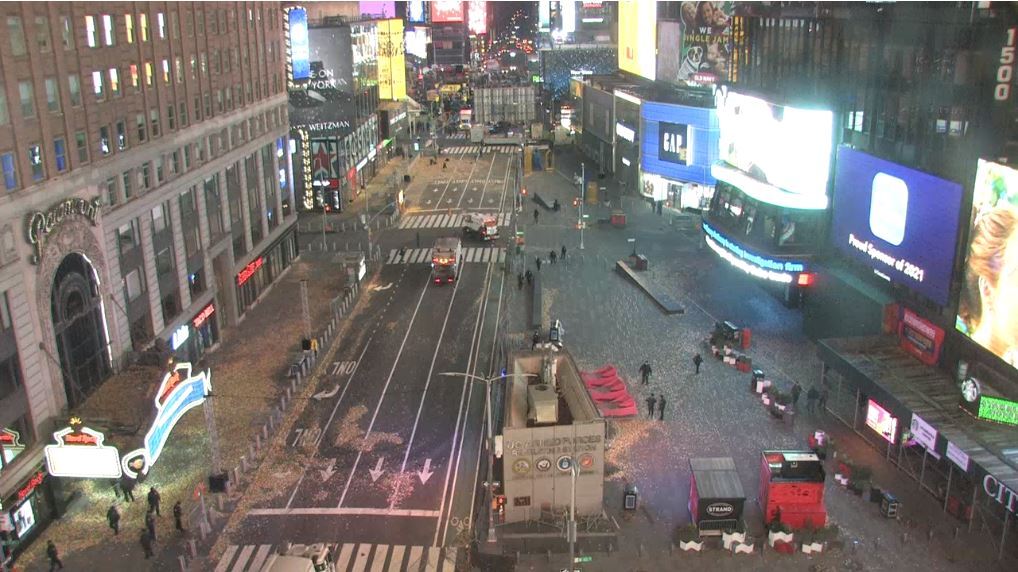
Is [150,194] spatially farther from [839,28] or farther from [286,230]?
[839,28]

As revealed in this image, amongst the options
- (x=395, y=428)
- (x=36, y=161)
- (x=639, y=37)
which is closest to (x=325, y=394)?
(x=395, y=428)

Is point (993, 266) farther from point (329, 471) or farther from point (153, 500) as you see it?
point (153, 500)

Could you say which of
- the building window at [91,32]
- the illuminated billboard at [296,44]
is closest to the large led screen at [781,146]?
the building window at [91,32]

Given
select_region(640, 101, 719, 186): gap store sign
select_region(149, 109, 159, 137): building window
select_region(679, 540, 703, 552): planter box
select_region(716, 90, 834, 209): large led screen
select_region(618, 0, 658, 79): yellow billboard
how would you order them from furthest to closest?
select_region(618, 0, 658, 79): yellow billboard < select_region(640, 101, 719, 186): gap store sign < select_region(716, 90, 834, 209): large led screen < select_region(149, 109, 159, 137): building window < select_region(679, 540, 703, 552): planter box

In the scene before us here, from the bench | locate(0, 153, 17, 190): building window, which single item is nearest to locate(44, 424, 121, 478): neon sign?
locate(0, 153, 17, 190): building window

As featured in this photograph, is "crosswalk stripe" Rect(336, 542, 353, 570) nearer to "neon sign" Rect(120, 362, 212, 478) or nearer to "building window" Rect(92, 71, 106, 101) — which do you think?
"neon sign" Rect(120, 362, 212, 478)

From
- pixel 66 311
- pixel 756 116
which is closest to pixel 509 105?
pixel 756 116
